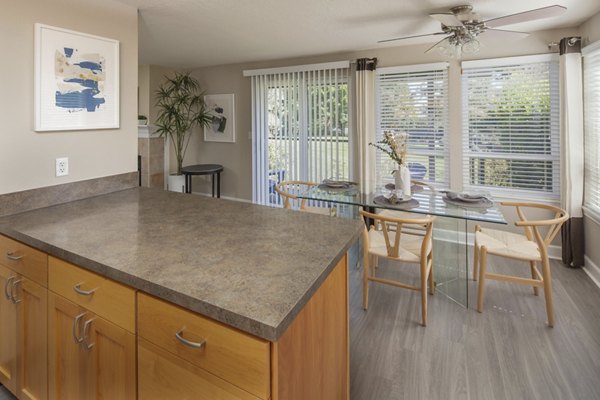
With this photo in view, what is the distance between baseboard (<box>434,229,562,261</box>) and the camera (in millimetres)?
3718

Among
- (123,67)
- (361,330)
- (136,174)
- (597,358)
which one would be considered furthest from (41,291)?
(597,358)

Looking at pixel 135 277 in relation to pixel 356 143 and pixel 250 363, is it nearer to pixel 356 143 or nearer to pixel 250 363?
pixel 250 363


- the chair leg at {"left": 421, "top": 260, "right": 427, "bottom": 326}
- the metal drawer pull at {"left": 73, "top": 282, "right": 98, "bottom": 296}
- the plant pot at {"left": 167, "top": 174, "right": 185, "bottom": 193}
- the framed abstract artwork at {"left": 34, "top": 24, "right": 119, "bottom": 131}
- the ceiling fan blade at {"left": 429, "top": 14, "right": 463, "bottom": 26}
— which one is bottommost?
the chair leg at {"left": 421, "top": 260, "right": 427, "bottom": 326}

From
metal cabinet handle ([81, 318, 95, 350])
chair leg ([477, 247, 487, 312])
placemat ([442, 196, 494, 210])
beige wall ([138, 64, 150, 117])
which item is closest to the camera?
metal cabinet handle ([81, 318, 95, 350])

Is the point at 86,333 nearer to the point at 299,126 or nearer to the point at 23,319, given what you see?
the point at 23,319

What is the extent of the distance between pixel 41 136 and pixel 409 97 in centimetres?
375

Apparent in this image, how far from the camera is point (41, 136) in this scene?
6.60 feet

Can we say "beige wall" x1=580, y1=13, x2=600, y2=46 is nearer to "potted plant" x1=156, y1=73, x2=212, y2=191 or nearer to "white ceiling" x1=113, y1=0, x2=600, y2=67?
"white ceiling" x1=113, y1=0, x2=600, y2=67

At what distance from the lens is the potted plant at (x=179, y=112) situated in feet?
18.0

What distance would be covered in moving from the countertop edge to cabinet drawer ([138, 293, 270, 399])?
0.03 metres

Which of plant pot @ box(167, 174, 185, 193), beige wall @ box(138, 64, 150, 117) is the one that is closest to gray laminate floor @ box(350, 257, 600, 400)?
plant pot @ box(167, 174, 185, 193)

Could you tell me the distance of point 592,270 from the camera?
127 inches

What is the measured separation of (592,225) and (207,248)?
12.1 feet

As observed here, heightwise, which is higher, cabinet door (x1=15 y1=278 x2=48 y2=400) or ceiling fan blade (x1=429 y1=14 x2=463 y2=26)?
ceiling fan blade (x1=429 y1=14 x2=463 y2=26)
